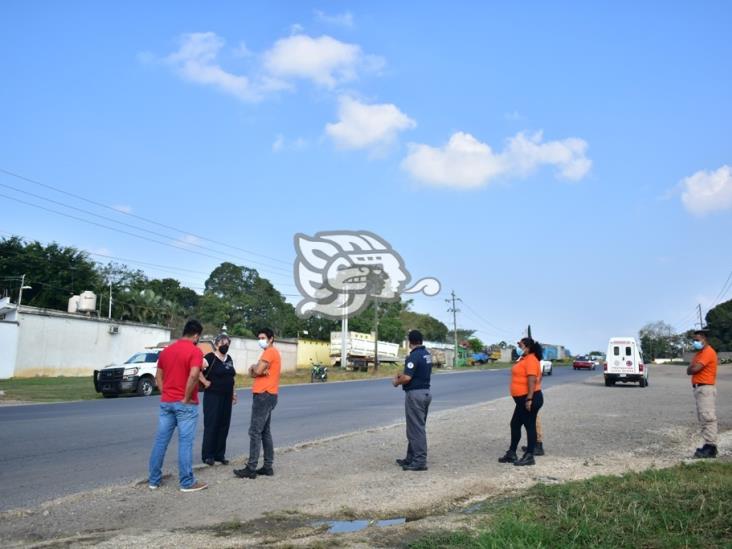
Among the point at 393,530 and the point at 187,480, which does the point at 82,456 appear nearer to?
the point at 187,480

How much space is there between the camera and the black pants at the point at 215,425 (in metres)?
9.09

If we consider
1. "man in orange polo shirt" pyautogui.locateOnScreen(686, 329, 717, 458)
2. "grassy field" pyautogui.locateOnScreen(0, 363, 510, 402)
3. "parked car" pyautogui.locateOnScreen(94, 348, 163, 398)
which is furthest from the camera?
"parked car" pyautogui.locateOnScreen(94, 348, 163, 398)

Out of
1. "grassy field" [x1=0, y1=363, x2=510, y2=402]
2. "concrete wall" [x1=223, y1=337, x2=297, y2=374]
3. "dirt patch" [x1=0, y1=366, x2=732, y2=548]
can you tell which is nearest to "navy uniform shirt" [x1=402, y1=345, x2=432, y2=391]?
"dirt patch" [x1=0, y1=366, x2=732, y2=548]

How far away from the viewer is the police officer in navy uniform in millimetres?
8703

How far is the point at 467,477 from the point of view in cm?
817

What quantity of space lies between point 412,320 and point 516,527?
119 metres

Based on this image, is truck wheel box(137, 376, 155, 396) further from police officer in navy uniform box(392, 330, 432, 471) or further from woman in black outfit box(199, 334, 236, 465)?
police officer in navy uniform box(392, 330, 432, 471)

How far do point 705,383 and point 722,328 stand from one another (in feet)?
334

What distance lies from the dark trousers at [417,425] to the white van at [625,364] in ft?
87.3

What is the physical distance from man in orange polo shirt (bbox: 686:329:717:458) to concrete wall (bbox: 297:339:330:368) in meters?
52.7

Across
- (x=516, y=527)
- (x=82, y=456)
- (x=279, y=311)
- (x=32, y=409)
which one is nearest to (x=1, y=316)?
(x=32, y=409)

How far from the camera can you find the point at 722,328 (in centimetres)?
9912

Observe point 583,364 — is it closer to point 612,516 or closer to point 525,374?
point 525,374

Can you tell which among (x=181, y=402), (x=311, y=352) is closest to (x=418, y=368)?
(x=181, y=402)
